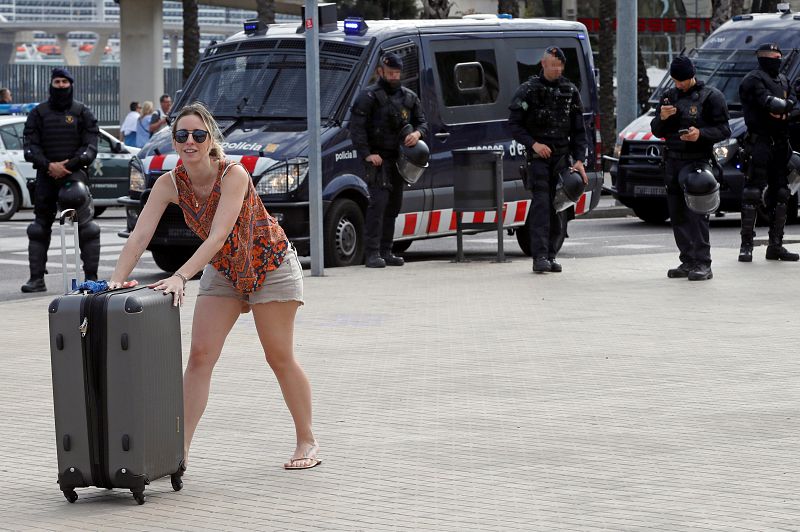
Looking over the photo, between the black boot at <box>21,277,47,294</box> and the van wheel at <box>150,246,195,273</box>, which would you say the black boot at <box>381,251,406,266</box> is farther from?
the black boot at <box>21,277,47,294</box>

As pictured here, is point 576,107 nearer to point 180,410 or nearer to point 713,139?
point 713,139

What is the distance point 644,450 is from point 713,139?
21.5 ft

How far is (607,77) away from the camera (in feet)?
105

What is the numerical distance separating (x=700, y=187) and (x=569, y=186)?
120 centimetres

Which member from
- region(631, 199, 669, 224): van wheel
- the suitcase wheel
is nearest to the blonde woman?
the suitcase wheel

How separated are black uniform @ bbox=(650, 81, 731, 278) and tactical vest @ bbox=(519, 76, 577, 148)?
0.81 m

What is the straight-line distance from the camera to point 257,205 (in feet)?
20.8

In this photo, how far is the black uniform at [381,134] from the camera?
14.2 meters

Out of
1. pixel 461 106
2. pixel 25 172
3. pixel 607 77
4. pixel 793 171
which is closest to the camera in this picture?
pixel 793 171

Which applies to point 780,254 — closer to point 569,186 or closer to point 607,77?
point 569,186

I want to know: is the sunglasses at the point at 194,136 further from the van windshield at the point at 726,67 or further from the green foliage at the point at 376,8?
the green foliage at the point at 376,8

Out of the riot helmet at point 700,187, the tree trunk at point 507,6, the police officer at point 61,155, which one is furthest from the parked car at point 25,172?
the tree trunk at point 507,6

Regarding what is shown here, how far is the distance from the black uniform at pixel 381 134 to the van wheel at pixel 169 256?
5.74ft

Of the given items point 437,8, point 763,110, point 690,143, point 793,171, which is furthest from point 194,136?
point 437,8
